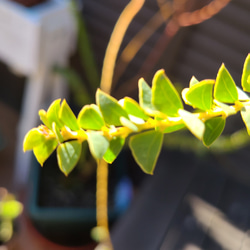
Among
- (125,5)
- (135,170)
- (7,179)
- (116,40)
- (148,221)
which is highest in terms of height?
(125,5)

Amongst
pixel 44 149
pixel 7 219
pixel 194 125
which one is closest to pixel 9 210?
pixel 7 219

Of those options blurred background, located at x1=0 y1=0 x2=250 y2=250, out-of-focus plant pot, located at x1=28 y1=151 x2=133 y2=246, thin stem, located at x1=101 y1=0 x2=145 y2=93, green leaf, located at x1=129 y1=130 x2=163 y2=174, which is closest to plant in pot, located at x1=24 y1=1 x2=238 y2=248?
green leaf, located at x1=129 y1=130 x2=163 y2=174

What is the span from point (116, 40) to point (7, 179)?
0.96m

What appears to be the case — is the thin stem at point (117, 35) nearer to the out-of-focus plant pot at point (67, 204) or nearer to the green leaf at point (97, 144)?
the out-of-focus plant pot at point (67, 204)

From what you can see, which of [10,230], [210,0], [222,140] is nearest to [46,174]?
[10,230]

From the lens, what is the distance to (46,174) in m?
1.71

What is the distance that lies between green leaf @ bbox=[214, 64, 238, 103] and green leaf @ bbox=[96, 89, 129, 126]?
0.31 feet

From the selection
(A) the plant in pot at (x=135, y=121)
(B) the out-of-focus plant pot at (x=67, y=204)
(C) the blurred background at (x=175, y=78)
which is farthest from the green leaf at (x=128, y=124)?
(B) the out-of-focus plant pot at (x=67, y=204)

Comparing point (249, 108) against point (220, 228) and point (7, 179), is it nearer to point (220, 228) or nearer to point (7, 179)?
point (220, 228)

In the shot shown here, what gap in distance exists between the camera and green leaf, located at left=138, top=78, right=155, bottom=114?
345mm

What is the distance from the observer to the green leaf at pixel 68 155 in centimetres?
34

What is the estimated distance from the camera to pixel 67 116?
0.37 m

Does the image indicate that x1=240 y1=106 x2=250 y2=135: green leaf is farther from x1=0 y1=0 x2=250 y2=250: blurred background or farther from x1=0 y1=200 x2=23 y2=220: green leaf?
x1=0 y1=200 x2=23 y2=220: green leaf

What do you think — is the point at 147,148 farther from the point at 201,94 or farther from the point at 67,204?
the point at 67,204
